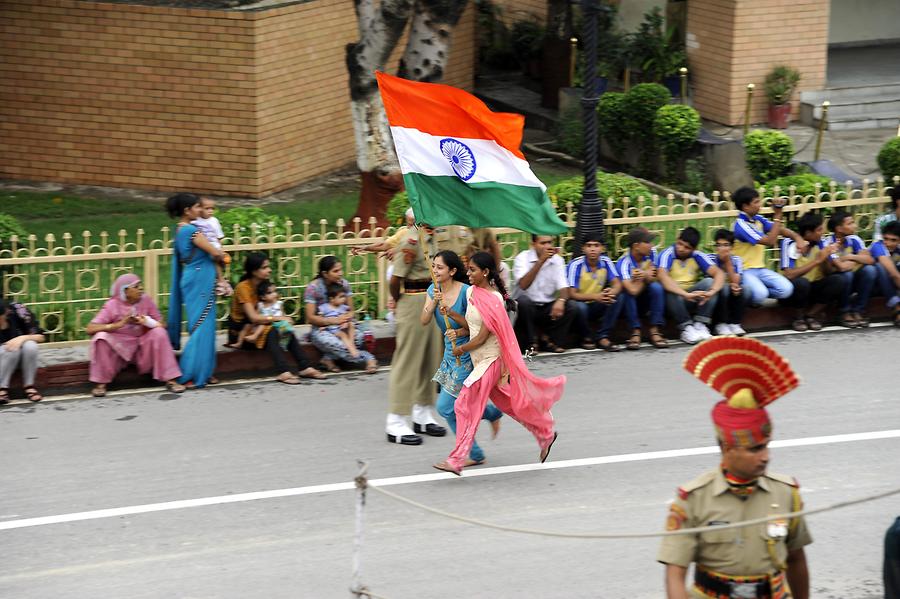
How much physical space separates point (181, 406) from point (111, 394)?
0.69 m

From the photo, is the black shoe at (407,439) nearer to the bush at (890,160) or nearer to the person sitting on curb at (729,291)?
the person sitting on curb at (729,291)

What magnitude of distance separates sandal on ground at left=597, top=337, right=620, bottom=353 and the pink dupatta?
9.92 ft

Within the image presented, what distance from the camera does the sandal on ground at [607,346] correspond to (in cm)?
1232

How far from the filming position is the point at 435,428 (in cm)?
1025

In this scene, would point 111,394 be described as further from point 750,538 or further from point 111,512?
point 750,538

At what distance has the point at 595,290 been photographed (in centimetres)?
1223

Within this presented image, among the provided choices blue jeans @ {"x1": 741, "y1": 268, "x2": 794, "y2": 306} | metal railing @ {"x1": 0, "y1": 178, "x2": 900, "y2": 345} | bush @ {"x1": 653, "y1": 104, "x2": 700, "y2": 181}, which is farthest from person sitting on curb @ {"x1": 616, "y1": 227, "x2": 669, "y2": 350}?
bush @ {"x1": 653, "y1": 104, "x2": 700, "y2": 181}

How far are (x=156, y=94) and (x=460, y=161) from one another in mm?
8864

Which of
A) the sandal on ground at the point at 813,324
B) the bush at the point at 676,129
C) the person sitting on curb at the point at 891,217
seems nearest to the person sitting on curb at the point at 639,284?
the sandal on ground at the point at 813,324

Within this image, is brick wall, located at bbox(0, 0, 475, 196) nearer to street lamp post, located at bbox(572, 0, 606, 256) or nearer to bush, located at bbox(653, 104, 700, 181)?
bush, located at bbox(653, 104, 700, 181)

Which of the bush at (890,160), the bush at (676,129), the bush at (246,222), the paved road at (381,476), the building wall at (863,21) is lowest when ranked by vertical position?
the paved road at (381,476)

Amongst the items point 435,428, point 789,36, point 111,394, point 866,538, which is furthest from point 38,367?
point 789,36

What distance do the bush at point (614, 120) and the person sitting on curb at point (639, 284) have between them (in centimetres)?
737

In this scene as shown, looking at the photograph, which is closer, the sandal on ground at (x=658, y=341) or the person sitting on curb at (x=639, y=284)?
the person sitting on curb at (x=639, y=284)
